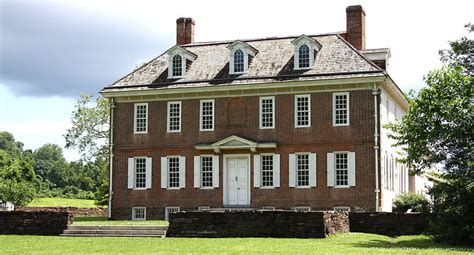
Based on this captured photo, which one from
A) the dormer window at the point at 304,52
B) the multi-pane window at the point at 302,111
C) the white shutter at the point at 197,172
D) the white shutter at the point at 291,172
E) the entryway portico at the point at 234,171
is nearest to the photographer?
the white shutter at the point at 291,172

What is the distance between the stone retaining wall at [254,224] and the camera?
2334cm

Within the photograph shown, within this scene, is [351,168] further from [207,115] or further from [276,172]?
[207,115]

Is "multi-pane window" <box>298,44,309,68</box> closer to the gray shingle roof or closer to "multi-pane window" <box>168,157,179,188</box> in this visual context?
the gray shingle roof

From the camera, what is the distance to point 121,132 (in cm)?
3712

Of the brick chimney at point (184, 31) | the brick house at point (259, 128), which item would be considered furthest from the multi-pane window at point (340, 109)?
the brick chimney at point (184, 31)

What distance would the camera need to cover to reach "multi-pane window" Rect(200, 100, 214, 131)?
1404 inches

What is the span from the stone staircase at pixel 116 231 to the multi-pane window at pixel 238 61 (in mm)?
12449

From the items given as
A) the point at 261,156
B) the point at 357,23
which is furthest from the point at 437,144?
the point at 357,23

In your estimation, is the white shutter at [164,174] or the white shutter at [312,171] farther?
the white shutter at [164,174]

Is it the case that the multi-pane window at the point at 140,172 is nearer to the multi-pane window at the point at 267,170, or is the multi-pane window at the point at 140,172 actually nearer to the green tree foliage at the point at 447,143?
the multi-pane window at the point at 267,170

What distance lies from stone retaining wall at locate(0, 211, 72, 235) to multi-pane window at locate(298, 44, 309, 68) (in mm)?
13792

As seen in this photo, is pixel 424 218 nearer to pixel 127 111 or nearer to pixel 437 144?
pixel 437 144

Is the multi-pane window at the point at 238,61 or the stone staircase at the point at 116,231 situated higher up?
the multi-pane window at the point at 238,61

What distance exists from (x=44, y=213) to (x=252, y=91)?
12192 mm
